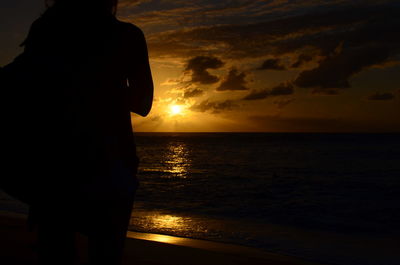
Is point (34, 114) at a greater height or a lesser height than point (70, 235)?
greater

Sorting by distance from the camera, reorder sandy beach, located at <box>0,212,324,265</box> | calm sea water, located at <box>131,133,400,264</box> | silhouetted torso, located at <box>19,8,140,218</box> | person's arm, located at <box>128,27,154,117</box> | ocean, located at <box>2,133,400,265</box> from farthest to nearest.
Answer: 1. calm sea water, located at <box>131,133,400,264</box>
2. ocean, located at <box>2,133,400,265</box>
3. sandy beach, located at <box>0,212,324,265</box>
4. person's arm, located at <box>128,27,154,117</box>
5. silhouetted torso, located at <box>19,8,140,218</box>

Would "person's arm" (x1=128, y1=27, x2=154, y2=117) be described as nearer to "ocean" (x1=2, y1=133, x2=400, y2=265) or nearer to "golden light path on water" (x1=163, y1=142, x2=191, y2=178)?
"ocean" (x1=2, y1=133, x2=400, y2=265)

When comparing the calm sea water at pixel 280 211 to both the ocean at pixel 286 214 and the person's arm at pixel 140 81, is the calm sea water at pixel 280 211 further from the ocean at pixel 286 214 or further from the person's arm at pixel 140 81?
the person's arm at pixel 140 81

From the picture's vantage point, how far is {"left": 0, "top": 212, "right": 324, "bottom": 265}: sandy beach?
14.0 ft

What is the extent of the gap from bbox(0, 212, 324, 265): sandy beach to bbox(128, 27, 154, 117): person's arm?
327 cm

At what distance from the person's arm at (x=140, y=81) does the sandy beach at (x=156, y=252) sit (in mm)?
3269

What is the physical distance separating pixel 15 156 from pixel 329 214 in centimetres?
1088

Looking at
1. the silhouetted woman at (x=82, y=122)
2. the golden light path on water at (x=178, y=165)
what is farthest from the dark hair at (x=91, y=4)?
the golden light path on water at (x=178, y=165)

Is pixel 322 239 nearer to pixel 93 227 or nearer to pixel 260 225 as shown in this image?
pixel 260 225

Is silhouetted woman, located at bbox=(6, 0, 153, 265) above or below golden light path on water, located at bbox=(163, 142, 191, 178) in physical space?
above

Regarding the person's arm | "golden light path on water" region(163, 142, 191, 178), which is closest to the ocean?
"golden light path on water" region(163, 142, 191, 178)

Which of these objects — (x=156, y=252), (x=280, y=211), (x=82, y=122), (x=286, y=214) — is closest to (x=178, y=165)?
(x=280, y=211)

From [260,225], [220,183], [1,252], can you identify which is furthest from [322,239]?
[220,183]

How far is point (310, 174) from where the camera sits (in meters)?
22.8
